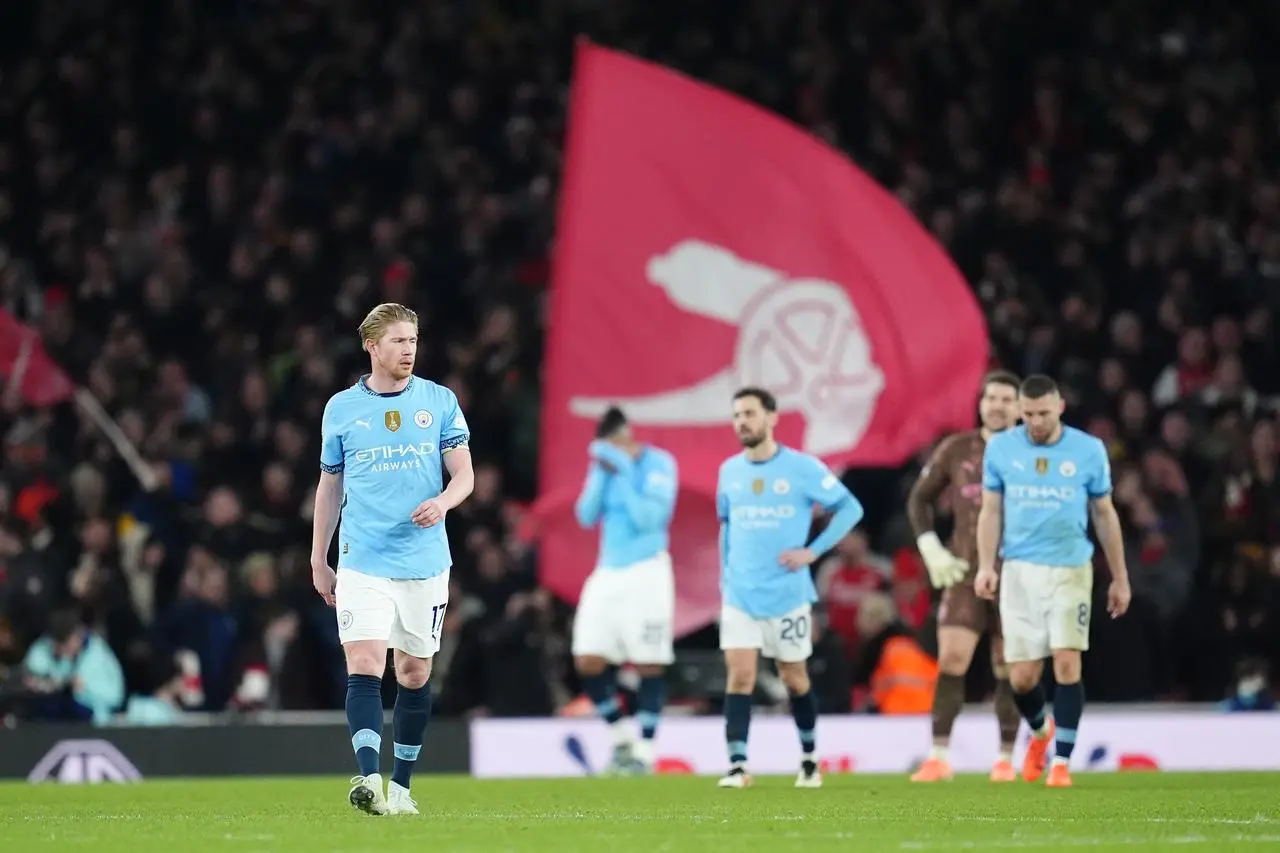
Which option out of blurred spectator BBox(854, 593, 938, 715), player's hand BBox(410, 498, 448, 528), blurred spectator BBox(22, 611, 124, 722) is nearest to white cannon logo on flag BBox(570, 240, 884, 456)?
blurred spectator BBox(854, 593, 938, 715)

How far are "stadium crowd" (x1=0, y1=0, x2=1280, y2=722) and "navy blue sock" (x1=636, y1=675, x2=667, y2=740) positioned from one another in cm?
177

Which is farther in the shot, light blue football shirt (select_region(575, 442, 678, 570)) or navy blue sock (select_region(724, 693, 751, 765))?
light blue football shirt (select_region(575, 442, 678, 570))

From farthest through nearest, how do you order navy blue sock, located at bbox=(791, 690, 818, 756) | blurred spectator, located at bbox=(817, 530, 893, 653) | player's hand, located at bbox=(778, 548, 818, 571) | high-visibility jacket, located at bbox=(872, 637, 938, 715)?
blurred spectator, located at bbox=(817, 530, 893, 653)
high-visibility jacket, located at bbox=(872, 637, 938, 715)
navy blue sock, located at bbox=(791, 690, 818, 756)
player's hand, located at bbox=(778, 548, 818, 571)

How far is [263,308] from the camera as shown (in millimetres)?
21359

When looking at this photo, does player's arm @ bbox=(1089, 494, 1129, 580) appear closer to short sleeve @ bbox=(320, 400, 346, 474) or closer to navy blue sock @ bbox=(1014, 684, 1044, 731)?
navy blue sock @ bbox=(1014, 684, 1044, 731)

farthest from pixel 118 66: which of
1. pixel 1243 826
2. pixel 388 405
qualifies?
pixel 1243 826

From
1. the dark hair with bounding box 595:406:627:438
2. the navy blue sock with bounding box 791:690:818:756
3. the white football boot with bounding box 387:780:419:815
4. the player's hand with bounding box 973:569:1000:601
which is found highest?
the dark hair with bounding box 595:406:627:438

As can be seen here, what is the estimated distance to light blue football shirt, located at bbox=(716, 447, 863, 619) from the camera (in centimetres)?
1347

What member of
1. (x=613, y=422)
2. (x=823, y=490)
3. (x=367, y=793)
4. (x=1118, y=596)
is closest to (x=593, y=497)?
(x=613, y=422)

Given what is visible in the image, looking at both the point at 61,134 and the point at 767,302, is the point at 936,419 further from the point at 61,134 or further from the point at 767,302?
the point at 61,134

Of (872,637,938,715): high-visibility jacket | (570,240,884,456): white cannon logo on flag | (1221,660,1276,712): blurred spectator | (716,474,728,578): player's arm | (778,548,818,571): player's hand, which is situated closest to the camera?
(778,548,818,571): player's hand

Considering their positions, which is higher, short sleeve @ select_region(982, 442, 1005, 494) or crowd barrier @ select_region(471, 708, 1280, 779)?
short sleeve @ select_region(982, 442, 1005, 494)

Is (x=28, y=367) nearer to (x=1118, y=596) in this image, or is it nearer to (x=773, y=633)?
(x=773, y=633)

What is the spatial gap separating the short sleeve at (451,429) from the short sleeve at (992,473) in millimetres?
4317
